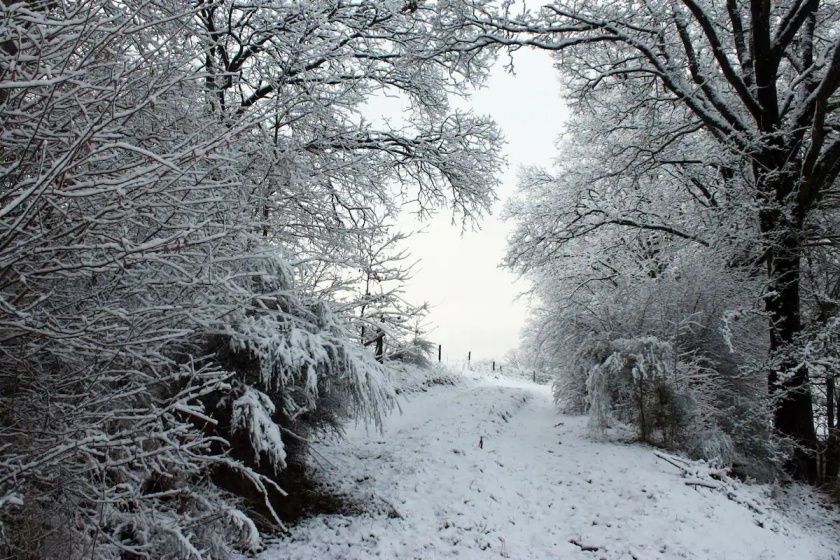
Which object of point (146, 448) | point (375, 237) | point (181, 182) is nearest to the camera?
point (181, 182)

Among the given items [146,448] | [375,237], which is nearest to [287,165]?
[375,237]

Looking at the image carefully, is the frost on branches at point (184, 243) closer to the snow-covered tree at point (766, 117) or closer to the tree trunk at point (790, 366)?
the snow-covered tree at point (766, 117)

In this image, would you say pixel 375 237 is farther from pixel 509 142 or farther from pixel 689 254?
pixel 689 254

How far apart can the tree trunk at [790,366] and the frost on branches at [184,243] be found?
467cm

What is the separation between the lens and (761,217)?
7.47 meters

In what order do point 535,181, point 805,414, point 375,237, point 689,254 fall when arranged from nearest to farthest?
point 375,237 < point 805,414 < point 689,254 < point 535,181

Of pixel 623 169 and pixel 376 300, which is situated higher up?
pixel 623 169

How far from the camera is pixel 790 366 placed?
6977mm

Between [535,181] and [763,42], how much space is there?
20.8 ft

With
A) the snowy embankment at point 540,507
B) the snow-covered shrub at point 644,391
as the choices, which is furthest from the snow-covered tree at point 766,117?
the snowy embankment at point 540,507

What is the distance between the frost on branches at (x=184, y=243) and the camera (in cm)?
221

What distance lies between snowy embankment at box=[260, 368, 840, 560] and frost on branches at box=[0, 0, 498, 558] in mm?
1059

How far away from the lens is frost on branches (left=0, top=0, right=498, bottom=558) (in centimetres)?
221

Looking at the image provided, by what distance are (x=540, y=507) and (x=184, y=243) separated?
16.7 ft
